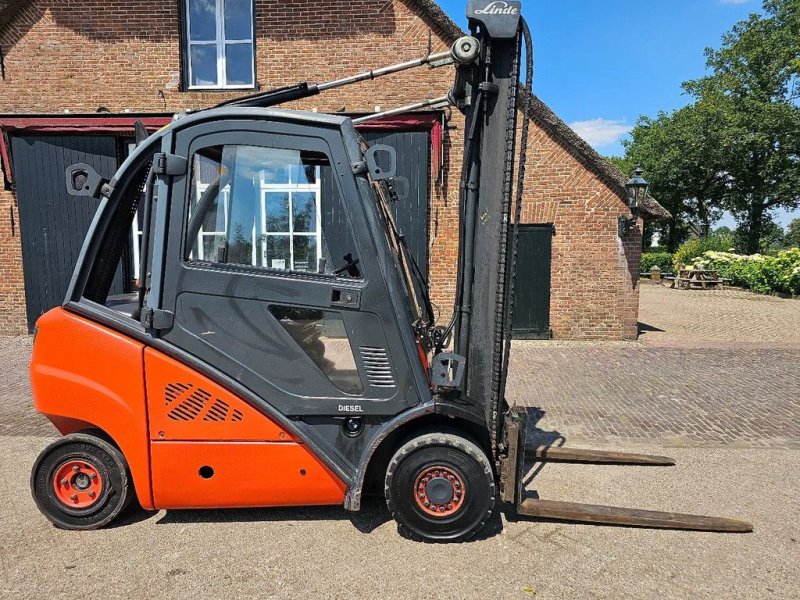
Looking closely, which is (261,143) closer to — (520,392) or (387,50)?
(520,392)

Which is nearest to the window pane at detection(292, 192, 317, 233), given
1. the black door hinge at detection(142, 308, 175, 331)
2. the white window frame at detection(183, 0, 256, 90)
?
the black door hinge at detection(142, 308, 175, 331)

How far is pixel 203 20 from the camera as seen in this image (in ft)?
30.8

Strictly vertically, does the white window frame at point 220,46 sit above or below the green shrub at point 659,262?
above

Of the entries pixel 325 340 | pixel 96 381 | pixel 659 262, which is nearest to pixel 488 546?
pixel 325 340

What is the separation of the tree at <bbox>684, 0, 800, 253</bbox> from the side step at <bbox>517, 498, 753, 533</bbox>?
35.8 m

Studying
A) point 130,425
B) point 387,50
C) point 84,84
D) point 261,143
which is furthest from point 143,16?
point 130,425

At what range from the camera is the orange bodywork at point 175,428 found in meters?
2.86

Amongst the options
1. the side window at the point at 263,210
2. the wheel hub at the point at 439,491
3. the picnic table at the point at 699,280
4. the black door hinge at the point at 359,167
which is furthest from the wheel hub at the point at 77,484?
the picnic table at the point at 699,280

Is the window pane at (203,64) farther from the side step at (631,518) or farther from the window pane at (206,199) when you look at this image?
the side step at (631,518)

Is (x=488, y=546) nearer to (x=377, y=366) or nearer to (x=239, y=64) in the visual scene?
(x=377, y=366)

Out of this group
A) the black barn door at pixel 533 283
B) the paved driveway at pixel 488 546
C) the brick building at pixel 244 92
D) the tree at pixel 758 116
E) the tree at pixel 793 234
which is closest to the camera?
the paved driveway at pixel 488 546

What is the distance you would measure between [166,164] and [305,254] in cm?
91

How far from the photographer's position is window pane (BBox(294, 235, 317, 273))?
289 cm

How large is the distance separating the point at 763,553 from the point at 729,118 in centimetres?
3707
